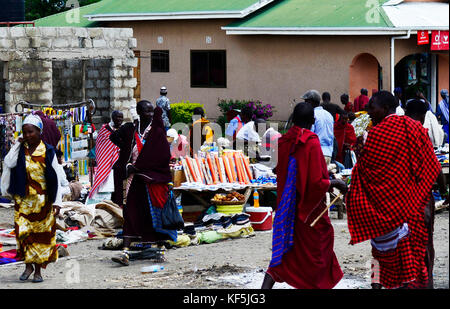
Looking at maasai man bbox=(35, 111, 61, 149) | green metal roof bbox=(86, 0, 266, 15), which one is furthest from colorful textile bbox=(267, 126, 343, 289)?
green metal roof bbox=(86, 0, 266, 15)

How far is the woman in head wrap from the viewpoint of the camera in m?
9.16

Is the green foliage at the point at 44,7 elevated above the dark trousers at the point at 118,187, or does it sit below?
above

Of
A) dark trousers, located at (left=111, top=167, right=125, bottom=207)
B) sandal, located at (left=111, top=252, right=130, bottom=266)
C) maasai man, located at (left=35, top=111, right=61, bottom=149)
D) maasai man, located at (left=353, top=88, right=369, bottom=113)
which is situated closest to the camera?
sandal, located at (left=111, top=252, right=130, bottom=266)

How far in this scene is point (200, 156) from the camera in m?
13.8

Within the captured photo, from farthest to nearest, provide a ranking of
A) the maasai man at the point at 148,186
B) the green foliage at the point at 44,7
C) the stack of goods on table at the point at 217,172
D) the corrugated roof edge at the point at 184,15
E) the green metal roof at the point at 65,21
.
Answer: the green foliage at the point at 44,7, the green metal roof at the point at 65,21, the corrugated roof edge at the point at 184,15, the stack of goods on table at the point at 217,172, the maasai man at the point at 148,186

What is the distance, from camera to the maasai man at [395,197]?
7.06m

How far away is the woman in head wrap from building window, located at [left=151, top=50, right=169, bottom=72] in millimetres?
19892

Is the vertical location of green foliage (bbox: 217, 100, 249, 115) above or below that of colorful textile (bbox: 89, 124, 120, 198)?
above

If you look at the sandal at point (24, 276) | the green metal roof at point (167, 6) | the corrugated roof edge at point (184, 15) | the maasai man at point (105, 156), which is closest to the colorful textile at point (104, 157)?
the maasai man at point (105, 156)

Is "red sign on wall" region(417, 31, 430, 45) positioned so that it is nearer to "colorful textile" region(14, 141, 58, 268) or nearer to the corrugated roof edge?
the corrugated roof edge

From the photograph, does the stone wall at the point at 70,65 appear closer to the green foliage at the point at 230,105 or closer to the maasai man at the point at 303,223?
the green foliage at the point at 230,105

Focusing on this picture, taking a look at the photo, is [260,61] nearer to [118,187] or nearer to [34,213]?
[118,187]

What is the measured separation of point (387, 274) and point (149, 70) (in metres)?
22.7

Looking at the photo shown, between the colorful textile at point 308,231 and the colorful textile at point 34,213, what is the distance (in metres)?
2.63
